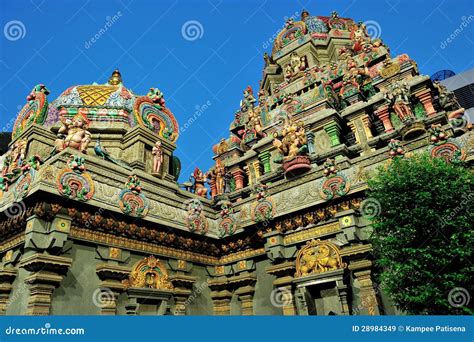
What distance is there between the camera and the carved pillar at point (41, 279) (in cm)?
823

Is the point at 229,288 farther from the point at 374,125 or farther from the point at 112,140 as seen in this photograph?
the point at 374,125

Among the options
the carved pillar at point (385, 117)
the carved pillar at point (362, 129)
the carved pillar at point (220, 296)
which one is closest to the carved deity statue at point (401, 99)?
the carved pillar at point (385, 117)

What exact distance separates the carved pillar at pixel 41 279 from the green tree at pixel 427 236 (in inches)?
357

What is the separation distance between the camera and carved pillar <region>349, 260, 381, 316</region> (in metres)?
9.46

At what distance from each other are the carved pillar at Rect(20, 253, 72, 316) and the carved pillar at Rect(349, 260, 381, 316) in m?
9.04

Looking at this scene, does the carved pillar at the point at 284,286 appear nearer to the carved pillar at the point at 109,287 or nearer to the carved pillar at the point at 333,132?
the carved pillar at the point at 109,287

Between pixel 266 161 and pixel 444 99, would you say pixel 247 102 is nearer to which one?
pixel 266 161

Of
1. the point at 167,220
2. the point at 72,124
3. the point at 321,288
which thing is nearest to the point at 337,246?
the point at 321,288

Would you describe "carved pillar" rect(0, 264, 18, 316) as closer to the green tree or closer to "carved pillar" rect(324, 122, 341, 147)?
the green tree

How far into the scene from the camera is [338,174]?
36.6 feet

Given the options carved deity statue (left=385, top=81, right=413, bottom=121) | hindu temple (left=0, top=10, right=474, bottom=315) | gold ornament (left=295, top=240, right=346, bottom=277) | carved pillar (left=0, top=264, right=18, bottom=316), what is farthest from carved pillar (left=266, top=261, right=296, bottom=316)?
carved deity statue (left=385, top=81, right=413, bottom=121)

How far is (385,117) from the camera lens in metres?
16.9

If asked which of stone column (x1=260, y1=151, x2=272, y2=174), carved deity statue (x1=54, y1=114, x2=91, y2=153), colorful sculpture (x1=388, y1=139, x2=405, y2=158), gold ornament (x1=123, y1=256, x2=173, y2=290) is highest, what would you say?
stone column (x1=260, y1=151, x2=272, y2=174)

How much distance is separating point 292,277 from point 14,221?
9.63m
